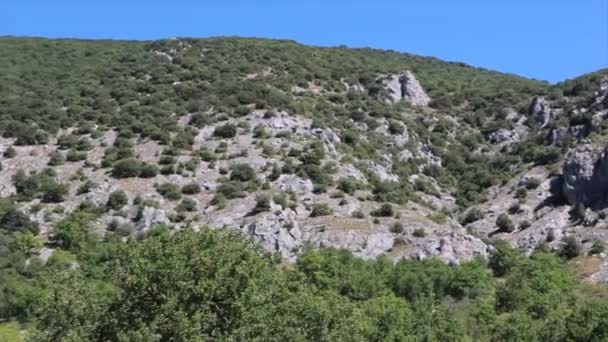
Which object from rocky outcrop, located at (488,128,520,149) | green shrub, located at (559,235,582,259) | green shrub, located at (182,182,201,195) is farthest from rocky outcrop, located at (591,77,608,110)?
green shrub, located at (182,182,201,195)

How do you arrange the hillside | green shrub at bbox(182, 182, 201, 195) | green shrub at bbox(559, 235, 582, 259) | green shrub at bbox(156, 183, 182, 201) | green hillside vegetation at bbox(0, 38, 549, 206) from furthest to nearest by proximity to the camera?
green hillside vegetation at bbox(0, 38, 549, 206) < green shrub at bbox(182, 182, 201, 195) < green shrub at bbox(156, 183, 182, 201) < green shrub at bbox(559, 235, 582, 259) < the hillside

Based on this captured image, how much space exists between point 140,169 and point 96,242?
12.5m

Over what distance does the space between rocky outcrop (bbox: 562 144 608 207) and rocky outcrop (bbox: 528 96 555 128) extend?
64.1ft

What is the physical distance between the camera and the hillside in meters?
50.1

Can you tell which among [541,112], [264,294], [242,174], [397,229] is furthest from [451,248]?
[541,112]

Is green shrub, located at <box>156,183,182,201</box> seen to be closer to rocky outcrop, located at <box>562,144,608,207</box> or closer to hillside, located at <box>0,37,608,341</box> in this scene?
hillside, located at <box>0,37,608,341</box>

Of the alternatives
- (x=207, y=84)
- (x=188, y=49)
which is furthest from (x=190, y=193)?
(x=188, y=49)

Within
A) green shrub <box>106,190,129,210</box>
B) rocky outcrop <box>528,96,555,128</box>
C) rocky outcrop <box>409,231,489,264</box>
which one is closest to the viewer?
rocky outcrop <box>409,231,489,264</box>

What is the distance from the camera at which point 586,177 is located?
65.4m

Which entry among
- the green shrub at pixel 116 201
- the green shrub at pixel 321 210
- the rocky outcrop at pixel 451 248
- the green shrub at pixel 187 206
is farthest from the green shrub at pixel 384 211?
the green shrub at pixel 116 201

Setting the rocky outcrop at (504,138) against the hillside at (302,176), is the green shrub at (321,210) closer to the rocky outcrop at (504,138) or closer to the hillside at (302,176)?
the hillside at (302,176)

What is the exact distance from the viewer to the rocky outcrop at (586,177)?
64438 mm

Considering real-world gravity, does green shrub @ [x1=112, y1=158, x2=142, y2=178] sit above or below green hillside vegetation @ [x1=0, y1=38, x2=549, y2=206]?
below

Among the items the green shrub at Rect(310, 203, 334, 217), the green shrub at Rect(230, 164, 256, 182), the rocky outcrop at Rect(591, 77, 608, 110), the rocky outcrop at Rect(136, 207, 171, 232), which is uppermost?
the rocky outcrop at Rect(591, 77, 608, 110)
